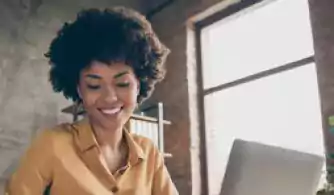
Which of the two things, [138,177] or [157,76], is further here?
[157,76]

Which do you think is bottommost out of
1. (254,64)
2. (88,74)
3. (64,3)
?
(88,74)

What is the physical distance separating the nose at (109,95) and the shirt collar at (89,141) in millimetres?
78

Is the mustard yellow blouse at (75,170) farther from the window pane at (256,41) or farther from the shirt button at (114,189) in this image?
the window pane at (256,41)

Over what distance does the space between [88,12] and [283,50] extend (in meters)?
1.95

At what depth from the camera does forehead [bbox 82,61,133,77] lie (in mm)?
983

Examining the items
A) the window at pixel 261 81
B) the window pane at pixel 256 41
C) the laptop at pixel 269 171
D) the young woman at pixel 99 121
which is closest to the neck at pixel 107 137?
the young woman at pixel 99 121

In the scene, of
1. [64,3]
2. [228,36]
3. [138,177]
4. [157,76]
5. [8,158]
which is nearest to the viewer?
[138,177]

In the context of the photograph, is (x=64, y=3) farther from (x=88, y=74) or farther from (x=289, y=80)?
(x=88, y=74)

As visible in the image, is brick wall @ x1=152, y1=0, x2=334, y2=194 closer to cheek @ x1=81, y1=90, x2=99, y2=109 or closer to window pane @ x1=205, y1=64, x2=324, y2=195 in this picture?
window pane @ x1=205, y1=64, x2=324, y2=195

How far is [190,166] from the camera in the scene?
3.06 metres

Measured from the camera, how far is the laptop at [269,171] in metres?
0.93

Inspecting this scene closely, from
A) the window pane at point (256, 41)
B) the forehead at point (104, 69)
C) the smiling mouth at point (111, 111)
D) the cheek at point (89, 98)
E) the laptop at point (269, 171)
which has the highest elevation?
the window pane at point (256, 41)

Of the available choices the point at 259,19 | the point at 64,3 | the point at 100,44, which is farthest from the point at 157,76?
the point at 64,3

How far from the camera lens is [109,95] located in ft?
3.18
